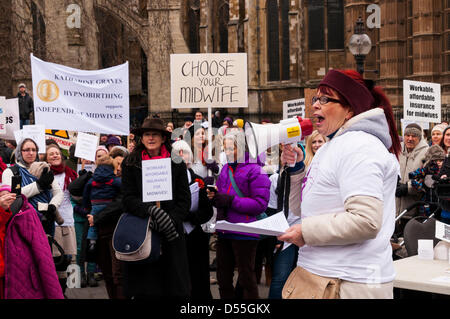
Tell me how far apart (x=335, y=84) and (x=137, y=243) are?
2954 millimetres

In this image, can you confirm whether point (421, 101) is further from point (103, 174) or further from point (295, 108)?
point (103, 174)

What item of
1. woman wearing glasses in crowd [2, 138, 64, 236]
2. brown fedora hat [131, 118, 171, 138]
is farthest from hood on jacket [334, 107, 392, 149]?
woman wearing glasses in crowd [2, 138, 64, 236]

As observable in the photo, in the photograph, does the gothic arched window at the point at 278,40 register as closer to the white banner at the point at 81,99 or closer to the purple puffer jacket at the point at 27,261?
the white banner at the point at 81,99

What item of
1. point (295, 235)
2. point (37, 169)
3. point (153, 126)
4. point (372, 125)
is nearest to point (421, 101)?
point (37, 169)

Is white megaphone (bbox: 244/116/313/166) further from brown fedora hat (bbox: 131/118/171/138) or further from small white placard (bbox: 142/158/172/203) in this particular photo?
brown fedora hat (bbox: 131/118/171/138)

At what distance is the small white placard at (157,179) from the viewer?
584cm

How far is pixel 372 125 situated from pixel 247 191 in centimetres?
387

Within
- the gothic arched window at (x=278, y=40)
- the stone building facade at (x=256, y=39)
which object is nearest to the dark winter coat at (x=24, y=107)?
the stone building facade at (x=256, y=39)

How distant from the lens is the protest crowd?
3.08 meters

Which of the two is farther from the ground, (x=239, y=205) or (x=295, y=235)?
(x=295, y=235)

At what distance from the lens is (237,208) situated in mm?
6832

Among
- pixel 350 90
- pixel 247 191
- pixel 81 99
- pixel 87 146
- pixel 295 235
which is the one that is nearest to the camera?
pixel 295 235

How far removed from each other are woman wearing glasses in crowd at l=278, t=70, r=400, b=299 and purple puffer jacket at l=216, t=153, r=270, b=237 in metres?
3.53

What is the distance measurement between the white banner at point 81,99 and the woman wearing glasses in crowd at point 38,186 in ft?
3.07
